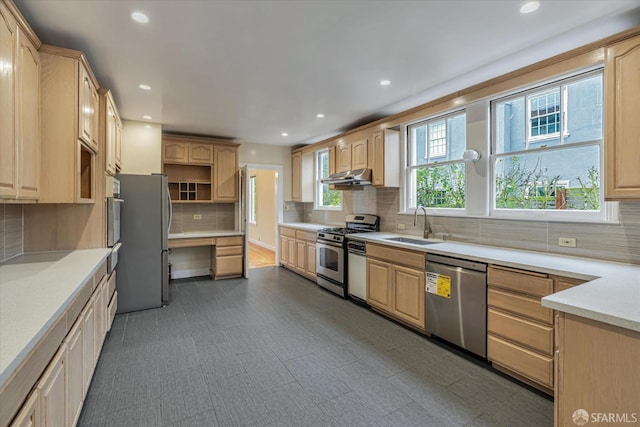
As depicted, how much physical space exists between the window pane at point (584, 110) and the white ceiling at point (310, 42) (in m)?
0.34

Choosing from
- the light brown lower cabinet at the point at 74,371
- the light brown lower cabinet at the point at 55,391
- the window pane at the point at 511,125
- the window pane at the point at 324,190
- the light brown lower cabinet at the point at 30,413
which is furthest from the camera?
the window pane at the point at 324,190

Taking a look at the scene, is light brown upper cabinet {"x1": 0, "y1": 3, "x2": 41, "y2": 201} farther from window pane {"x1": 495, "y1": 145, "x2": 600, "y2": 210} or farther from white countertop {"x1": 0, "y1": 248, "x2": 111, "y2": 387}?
Result: window pane {"x1": 495, "y1": 145, "x2": 600, "y2": 210}

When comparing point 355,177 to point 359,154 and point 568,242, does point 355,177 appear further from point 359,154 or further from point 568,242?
point 568,242

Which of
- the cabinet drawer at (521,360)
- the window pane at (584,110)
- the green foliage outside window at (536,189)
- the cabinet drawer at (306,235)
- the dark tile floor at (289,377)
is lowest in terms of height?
the dark tile floor at (289,377)

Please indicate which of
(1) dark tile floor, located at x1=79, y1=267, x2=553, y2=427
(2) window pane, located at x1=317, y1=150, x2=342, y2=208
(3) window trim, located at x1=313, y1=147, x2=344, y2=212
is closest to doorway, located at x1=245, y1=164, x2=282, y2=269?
(3) window trim, located at x1=313, y1=147, x2=344, y2=212

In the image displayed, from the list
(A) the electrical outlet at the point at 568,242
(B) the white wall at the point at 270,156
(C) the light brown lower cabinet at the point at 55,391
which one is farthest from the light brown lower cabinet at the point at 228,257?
(A) the electrical outlet at the point at 568,242

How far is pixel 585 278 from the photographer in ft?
6.36

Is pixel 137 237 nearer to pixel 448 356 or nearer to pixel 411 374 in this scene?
pixel 411 374

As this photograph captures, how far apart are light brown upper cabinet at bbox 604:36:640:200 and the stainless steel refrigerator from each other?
449 cm

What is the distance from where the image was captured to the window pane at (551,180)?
8.27ft

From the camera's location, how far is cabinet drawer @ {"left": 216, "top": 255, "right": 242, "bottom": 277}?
17.4 feet

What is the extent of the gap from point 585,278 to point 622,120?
1.07 metres

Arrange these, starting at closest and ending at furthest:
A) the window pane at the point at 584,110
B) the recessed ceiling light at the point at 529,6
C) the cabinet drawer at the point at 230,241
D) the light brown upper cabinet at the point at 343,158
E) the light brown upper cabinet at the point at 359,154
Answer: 1. the recessed ceiling light at the point at 529,6
2. the window pane at the point at 584,110
3. the light brown upper cabinet at the point at 359,154
4. the light brown upper cabinet at the point at 343,158
5. the cabinet drawer at the point at 230,241

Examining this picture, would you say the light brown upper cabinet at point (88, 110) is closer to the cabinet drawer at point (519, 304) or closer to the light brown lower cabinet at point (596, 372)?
the light brown lower cabinet at point (596, 372)
